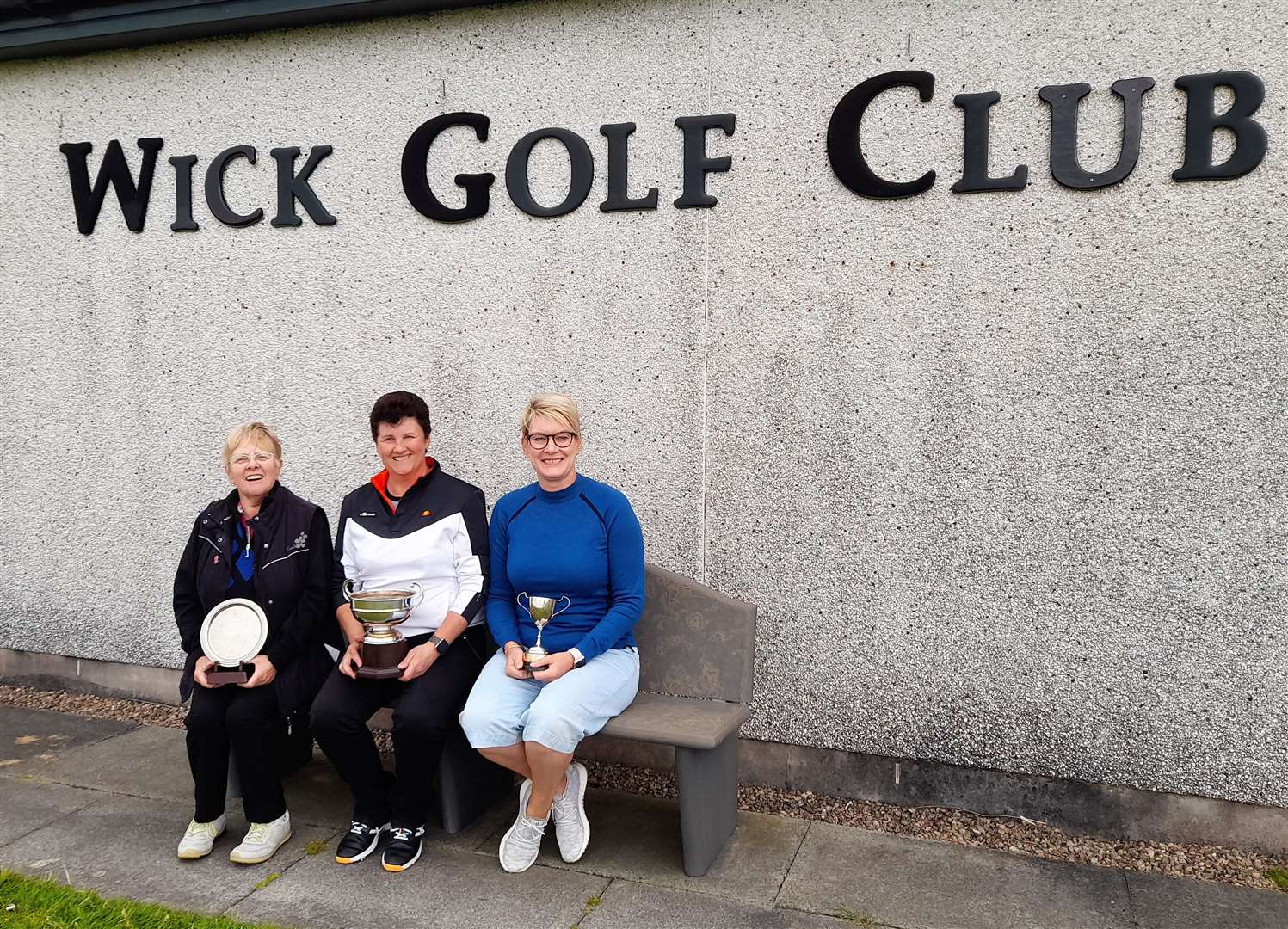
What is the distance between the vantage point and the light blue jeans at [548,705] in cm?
299

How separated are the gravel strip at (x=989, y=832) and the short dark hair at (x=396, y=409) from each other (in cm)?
162

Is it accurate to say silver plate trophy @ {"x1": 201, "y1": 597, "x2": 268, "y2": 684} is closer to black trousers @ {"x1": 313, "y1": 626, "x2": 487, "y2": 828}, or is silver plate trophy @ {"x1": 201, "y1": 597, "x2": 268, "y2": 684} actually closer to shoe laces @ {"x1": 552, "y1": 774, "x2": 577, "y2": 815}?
black trousers @ {"x1": 313, "y1": 626, "x2": 487, "y2": 828}

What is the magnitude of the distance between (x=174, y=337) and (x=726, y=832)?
3.25 metres

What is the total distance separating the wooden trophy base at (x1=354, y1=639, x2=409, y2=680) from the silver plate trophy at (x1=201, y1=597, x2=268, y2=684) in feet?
1.18

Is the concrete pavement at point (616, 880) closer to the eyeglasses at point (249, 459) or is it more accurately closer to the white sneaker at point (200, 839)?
the white sneaker at point (200, 839)

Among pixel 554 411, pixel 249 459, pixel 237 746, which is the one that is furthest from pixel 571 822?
pixel 249 459

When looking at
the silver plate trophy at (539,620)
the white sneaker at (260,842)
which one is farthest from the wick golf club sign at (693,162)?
the white sneaker at (260,842)

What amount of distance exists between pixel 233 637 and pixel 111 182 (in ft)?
8.23

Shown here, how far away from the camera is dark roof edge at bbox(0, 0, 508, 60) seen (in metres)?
3.94

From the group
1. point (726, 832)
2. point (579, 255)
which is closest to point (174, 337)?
point (579, 255)


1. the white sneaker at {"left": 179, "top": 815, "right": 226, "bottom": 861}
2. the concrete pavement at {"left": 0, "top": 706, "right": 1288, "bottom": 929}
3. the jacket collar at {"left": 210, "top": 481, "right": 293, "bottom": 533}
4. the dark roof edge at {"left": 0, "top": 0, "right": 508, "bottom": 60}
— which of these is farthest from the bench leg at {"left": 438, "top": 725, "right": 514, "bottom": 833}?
the dark roof edge at {"left": 0, "top": 0, "right": 508, "bottom": 60}

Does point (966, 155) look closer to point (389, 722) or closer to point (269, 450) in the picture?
point (269, 450)

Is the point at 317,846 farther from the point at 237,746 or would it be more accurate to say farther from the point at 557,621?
the point at 557,621

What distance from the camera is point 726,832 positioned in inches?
132
